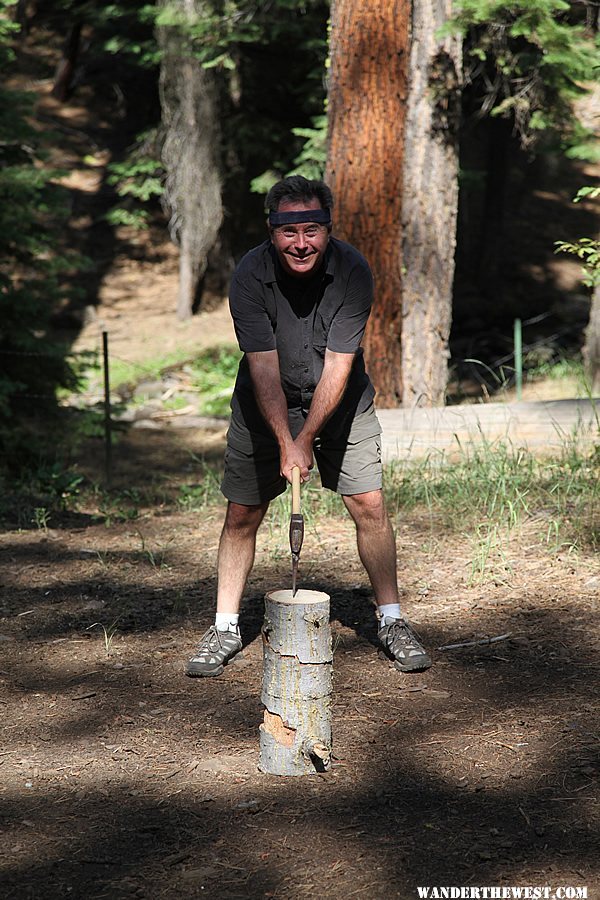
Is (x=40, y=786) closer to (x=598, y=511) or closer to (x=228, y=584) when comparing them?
(x=228, y=584)

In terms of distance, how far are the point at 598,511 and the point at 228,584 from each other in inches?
109

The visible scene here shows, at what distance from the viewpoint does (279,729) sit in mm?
3582

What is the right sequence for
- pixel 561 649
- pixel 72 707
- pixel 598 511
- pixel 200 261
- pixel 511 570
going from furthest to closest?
pixel 200 261, pixel 598 511, pixel 511 570, pixel 561 649, pixel 72 707

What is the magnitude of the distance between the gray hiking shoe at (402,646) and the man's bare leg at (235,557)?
0.70 meters

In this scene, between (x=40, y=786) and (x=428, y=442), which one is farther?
(x=428, y=442)

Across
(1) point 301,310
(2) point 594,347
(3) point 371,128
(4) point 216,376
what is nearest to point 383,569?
(1) point 301,310

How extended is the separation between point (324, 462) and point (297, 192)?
125 cm

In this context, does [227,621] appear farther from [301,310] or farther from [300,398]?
[301,310]

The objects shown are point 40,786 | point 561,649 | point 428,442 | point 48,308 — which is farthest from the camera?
point 48,308

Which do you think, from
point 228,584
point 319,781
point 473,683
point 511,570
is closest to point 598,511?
point 511,570

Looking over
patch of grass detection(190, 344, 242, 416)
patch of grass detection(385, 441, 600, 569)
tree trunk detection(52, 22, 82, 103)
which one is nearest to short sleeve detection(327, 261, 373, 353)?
patch of grass detection(385, 441, 600, 569)

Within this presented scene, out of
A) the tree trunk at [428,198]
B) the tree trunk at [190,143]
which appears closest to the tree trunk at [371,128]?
the tree trunk at [428,198]

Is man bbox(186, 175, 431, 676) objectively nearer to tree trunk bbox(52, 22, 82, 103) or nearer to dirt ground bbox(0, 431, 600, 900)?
dirt ground bbox(0, 431, 600, 900)

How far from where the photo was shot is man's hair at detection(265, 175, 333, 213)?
411 cm
